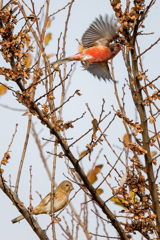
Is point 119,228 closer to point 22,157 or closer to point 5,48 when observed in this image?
point 22,157

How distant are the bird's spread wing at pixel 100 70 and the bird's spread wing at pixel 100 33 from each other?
341 mm

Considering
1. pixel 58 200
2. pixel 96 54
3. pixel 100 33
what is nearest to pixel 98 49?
pixel 96 54

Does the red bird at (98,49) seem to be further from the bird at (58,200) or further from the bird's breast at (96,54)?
the bird at (58,200)

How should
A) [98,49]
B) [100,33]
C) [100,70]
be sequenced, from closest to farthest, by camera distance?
[100,33]
[98,49]
[100,70]

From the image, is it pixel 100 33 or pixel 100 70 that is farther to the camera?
pixel 100 70

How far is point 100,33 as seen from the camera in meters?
3.58

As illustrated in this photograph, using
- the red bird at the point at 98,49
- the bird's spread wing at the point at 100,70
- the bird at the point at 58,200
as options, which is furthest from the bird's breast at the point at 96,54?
the bird at the point at 58,200

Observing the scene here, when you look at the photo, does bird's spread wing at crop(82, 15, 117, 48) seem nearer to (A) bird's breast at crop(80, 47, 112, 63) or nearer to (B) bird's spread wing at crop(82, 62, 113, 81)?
(A) bird's breast at crop(80, 47, 112, 63)

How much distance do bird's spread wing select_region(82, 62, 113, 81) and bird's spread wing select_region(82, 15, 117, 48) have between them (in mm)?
341

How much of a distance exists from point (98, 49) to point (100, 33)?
0.84 feet

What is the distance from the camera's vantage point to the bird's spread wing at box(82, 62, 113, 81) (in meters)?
4.05

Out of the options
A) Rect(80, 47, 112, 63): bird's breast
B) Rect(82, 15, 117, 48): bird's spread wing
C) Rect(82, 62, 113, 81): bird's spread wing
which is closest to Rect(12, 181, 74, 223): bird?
Rect(82, 62, 113, 81): bird's spread wing

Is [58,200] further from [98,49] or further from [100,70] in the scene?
[98,49]

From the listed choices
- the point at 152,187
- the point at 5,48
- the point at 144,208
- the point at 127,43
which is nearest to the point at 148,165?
the point at 152,187
